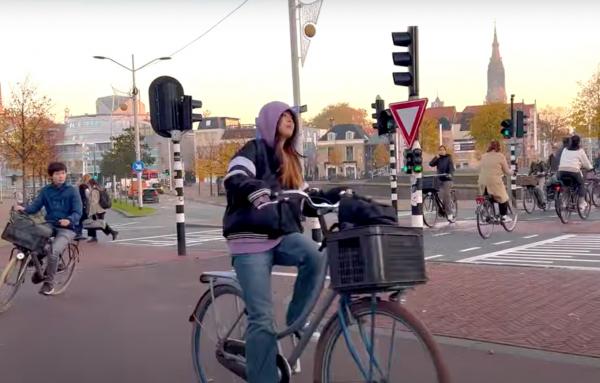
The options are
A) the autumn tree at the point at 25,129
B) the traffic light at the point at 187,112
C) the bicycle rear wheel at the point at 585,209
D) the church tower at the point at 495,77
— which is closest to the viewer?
the traffic light at the point at 187,112

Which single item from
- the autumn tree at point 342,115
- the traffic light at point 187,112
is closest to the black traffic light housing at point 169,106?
the traffic light at point 187,112

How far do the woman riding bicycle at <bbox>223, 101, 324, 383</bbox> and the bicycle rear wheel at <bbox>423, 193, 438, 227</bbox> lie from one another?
1191 cm

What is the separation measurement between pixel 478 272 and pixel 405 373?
5.49 metres

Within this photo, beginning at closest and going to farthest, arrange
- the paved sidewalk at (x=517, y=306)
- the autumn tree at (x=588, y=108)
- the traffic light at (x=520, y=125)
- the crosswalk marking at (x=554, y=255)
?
the paved sidewalk at (x=517, y=306) → the crosswalk marking at (x=554, y=255) → the traffic light at (x=520, y=125) → the autumn tree at (x=588, y=108)

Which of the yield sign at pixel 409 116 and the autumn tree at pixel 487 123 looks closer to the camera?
the yield sign at pixel 409 116

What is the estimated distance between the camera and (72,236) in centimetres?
732

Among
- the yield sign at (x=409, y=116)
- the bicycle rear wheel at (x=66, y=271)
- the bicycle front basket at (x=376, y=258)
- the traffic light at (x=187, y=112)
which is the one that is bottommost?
the bicycle rear wheel at (x=66, y=271)

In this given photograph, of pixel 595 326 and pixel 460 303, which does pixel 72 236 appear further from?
pixel 595 326

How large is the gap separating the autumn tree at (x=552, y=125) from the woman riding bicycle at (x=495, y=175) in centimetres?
6568

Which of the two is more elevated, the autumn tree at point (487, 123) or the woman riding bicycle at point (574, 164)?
the autumn tree at point (487, 123)

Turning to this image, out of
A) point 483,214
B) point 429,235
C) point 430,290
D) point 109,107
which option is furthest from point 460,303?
point 109,107

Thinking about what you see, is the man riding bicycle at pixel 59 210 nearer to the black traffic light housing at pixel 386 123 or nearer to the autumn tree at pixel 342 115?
the black traffic light housing at pixel 386 123

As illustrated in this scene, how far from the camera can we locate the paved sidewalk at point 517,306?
16.3 feet

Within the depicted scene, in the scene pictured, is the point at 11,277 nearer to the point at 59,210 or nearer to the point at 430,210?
the point at 59,210
